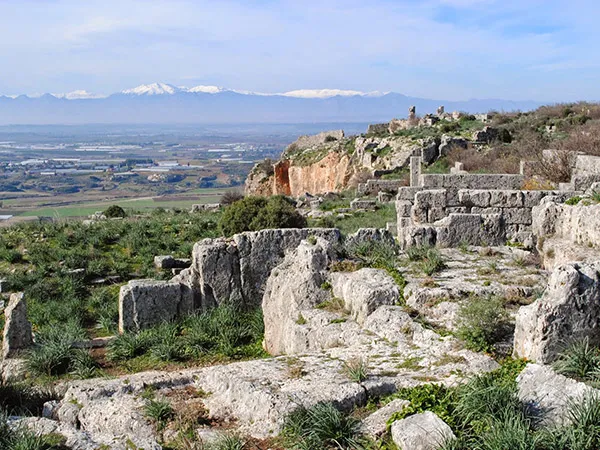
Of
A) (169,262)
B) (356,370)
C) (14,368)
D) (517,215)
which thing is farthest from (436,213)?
(14,368)

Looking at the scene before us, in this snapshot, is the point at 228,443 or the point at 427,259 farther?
the point at 427,259

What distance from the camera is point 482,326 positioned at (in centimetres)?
728

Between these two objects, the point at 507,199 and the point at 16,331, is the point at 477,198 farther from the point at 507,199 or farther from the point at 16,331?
the point at 16,331

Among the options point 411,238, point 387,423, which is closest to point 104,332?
point 411,238

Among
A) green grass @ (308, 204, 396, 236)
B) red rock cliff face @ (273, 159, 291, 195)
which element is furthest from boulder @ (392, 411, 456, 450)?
red rock cliff face @ (273, 159, 291, 195)

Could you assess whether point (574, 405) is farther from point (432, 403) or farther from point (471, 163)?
point (471, 163)

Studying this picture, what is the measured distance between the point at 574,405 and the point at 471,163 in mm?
25190

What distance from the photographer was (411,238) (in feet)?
40.9

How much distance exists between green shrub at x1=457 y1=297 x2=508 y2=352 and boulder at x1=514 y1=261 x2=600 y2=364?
0.56 metres

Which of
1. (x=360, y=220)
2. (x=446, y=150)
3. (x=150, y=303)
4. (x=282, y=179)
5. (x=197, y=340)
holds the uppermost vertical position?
(x=446, y=150)

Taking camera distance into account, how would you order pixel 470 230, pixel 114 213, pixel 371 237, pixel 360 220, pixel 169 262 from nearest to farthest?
pixel 371 237, pixel 470 230, pixel 169 262, pixel 360 220, pixel 114 213

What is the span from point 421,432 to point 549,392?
1.23m

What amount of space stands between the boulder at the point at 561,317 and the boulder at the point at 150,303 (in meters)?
6.97

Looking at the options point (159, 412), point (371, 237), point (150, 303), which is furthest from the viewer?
point (371, 237)
